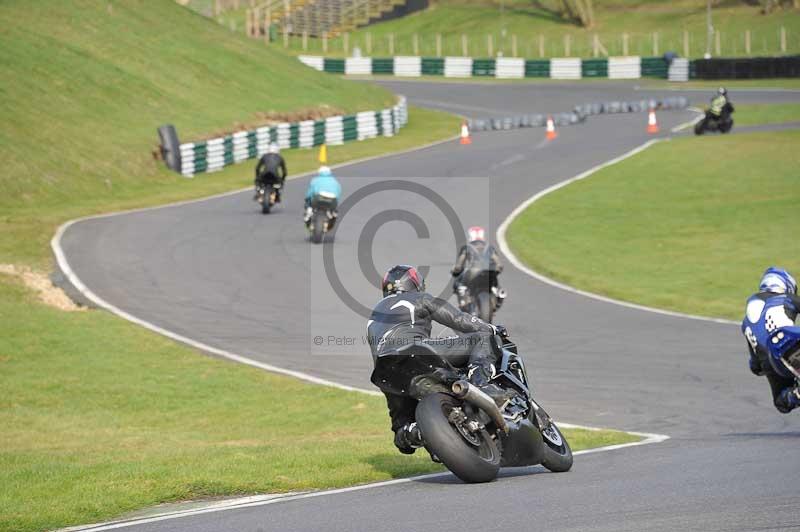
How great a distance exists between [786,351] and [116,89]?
1436 inches

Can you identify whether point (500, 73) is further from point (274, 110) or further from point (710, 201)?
point (710, 201)

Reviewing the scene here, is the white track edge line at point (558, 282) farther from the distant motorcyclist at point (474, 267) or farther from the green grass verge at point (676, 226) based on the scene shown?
the distant motorcyclist at point (474, 267)

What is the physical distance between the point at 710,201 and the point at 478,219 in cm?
644

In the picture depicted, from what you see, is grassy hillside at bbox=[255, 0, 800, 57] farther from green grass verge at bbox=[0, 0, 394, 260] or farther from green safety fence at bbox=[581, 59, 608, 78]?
green grass verge at bbox=[0, 0, 394, 260]

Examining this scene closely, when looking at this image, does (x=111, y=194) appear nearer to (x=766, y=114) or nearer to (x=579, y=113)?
(x=579, y=113)

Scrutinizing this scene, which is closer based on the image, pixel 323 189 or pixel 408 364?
pixel 408 364

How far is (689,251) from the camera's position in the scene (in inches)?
1066

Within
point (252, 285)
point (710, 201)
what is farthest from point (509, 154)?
point (252, 285)

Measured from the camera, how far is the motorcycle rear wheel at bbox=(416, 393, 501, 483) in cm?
892

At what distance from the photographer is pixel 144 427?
49.6 feet

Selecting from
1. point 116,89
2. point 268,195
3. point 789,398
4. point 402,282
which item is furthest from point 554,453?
point 116,89

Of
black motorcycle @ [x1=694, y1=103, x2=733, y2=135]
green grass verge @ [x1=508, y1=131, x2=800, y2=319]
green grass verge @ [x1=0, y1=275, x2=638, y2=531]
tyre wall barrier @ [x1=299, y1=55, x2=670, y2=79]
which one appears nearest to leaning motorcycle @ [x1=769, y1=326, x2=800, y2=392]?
green grass verge @ [x1=0, y1=275, x2=638, y2=531]

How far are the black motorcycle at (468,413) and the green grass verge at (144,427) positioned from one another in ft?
4.15

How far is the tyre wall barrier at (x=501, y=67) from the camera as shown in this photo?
7106cm
